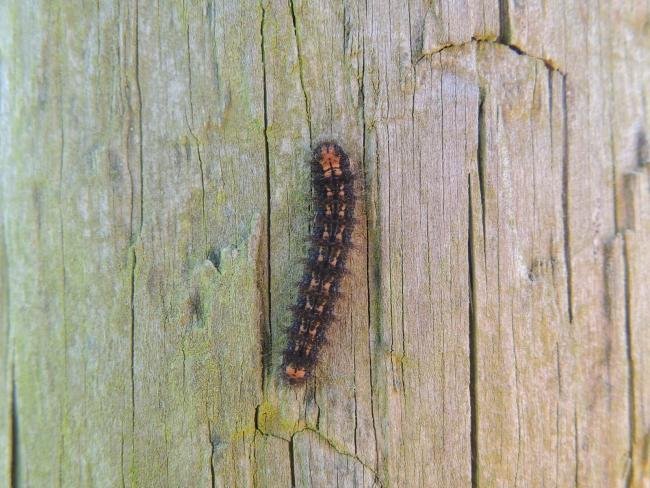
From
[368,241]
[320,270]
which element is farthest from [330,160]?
[320,270]

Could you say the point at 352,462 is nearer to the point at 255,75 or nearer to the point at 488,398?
the point at 488,398

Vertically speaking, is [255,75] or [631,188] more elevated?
[255,75]

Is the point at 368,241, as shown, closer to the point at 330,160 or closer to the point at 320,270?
the point at 320,270

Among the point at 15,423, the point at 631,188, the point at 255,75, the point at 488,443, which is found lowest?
the point at 488,443

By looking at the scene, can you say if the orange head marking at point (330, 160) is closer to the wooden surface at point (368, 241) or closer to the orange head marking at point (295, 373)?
the wooden surface at point (368, 241)

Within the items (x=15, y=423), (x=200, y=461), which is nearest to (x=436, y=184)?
(x=200, y=461)

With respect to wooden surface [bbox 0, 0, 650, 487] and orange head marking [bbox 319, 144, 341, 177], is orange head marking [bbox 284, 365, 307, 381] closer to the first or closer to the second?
wooden surface [bbox 0, 0, 650, 487]
